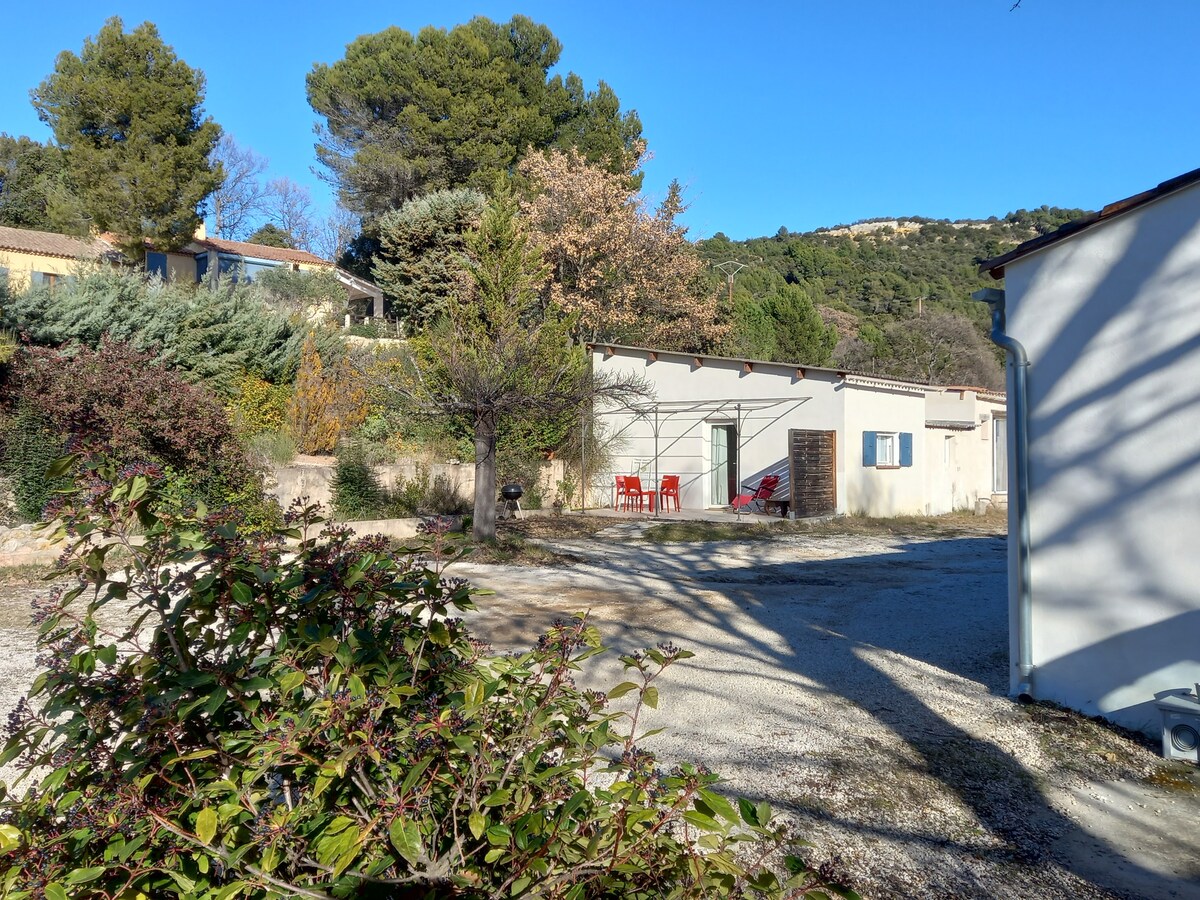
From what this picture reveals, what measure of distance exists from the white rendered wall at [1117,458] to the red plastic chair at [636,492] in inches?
587

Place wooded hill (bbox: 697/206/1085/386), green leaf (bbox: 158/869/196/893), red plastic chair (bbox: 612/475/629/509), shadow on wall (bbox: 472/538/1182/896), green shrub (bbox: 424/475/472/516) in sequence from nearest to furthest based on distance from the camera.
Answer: green leaf (bbox: 158/869/196/893)
shadow on wall (bbox: 472/538/1182/896)
green shrub (bbox: 424/475/472/516)
red plastic chair (bbox: 612/475/629/509)
wooded hill (bbox: 697/206/1085/386)

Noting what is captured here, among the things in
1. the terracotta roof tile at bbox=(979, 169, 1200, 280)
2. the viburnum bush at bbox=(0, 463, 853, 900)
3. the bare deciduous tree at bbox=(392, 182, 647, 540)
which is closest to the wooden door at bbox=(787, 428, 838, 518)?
the bare deciduous tree at bbox=(392, 182, 647, 540)

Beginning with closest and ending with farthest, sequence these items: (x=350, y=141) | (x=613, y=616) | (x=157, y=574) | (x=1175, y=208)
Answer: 1. (x=157, y=574)
2. (x=1175, y=208)
3. (x=613, y=616)
4. (x=350, y=141)

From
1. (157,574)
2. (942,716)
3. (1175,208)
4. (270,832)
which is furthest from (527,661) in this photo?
(1175,208)

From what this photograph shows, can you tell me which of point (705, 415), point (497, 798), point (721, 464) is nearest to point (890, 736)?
point (497, 798)

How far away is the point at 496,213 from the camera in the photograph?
16219mm

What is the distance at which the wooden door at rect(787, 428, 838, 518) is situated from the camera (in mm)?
18703

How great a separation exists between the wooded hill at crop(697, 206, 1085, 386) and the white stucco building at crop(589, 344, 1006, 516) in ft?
21.3

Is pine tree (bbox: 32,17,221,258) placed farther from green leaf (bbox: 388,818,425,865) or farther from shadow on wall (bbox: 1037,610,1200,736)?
green leaf (bbox: 388,818,425,865)

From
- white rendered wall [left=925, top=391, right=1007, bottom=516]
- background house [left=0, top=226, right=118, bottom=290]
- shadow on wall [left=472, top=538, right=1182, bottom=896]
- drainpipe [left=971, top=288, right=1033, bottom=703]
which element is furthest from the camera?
background house [left=0, top=226, right=118, bottom=290]

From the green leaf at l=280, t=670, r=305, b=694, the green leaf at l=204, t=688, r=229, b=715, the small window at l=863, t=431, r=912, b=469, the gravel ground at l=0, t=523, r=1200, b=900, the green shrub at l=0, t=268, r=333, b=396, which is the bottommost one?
the gravel ground at l=0, t=523, r=1200, b=900

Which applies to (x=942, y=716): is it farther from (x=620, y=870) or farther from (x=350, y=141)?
(x=350, y=141)

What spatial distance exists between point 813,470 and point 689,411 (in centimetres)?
378

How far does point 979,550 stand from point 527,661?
14.6 meters
